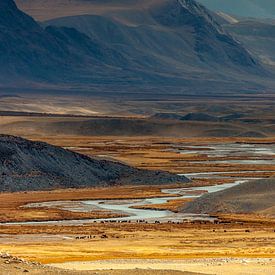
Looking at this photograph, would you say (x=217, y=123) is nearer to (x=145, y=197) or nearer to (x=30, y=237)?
(x=145, y=197)

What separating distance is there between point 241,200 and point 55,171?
2118cm

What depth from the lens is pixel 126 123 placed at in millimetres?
157250

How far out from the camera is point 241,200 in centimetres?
6438

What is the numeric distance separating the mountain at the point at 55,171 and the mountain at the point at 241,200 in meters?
17.2

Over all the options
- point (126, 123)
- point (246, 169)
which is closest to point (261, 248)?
point (246, 169)

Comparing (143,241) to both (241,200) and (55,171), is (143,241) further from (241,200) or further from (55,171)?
(55,171)

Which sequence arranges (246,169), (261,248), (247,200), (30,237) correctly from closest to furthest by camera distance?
(261,248), (30,237), (247,200), (246,169)

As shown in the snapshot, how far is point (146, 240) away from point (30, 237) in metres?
5.25

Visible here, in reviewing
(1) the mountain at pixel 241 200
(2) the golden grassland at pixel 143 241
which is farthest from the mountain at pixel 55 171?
(2) the golden grassland at pixel 143 241

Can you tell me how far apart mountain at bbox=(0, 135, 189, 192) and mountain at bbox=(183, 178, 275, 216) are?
1719cm

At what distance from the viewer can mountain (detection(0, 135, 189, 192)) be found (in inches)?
3086

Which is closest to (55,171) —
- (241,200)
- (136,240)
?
(241,200)

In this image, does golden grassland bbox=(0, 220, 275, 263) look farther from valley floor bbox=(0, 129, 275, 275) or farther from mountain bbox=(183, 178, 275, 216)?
mountain bbox=(183, 178, 275, 216)

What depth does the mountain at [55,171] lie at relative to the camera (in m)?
78.4
